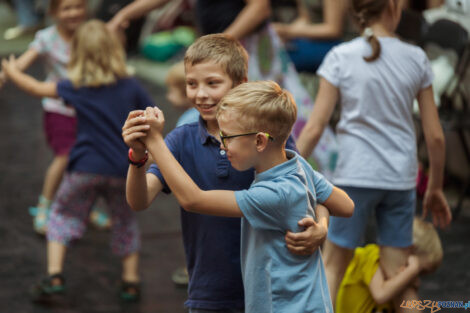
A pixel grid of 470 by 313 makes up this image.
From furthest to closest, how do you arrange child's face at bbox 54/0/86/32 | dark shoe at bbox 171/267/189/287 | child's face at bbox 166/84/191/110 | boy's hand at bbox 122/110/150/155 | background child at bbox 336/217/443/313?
child's face at bbox 54/0/86/32 → dark shoe at bbox 171/267/189/287 → child's face at bbox 166/84/191/110 → background child at bbox 336/217/443/313 → boy's hand at bbox 122/110/150/155

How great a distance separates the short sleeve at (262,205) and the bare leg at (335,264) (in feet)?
4.27

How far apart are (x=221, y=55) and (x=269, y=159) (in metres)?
0.47

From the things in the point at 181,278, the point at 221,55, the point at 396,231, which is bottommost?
the point at 181,278

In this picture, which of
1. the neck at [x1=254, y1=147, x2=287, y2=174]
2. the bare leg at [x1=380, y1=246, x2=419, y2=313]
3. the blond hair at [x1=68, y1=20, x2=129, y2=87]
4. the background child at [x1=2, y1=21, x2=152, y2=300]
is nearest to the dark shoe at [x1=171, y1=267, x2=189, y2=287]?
the background child at [x1=2, y1=21, x2=152, y2=300]

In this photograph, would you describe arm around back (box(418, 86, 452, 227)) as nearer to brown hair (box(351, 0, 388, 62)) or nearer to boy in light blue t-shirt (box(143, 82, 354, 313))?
brown hair (box(351, 0, 388, 62))

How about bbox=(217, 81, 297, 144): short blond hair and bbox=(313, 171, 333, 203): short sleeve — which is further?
bbox=(313, 171, 333, 203): short sleeve

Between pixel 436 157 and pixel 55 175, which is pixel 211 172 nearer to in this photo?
pixel 436 157

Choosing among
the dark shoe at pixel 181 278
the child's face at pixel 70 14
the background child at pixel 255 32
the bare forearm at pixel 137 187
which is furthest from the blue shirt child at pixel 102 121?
the bare forearm at pixel 137 187

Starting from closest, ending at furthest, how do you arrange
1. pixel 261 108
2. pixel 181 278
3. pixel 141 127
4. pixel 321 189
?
pixel 141 127 < pixel 261 108 < pixel 321 189 < pixel 181 278

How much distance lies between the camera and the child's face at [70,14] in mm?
5164

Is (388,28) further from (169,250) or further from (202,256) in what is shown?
(169,250)

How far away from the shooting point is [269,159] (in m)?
2.53

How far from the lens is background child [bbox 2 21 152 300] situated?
455 centimetres

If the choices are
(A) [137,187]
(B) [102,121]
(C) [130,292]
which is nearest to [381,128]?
(A) [137,187]
